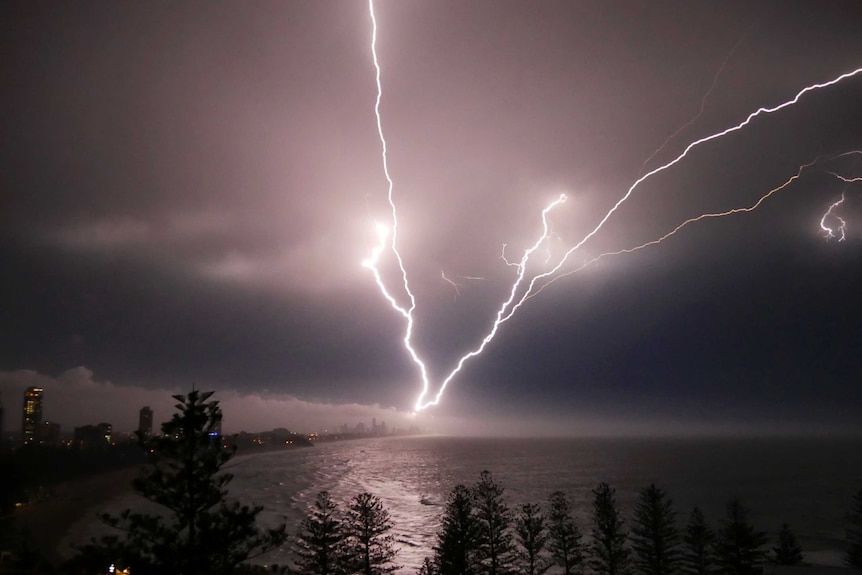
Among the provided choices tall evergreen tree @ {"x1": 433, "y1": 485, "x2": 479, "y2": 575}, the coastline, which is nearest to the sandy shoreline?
the coastline

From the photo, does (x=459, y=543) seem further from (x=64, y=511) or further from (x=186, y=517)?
(x=64, y=511)

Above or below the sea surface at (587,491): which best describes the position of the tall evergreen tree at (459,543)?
above

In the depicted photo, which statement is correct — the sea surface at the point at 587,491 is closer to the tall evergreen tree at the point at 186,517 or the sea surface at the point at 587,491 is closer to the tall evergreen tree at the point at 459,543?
the tall evergreen tree at the point at 459,543

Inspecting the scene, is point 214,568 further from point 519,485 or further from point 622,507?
point 519,485

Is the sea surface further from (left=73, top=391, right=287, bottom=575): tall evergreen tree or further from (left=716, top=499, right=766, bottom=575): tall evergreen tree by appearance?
(left=73, top=391, right=287, bottom=575): tall evergreen tree

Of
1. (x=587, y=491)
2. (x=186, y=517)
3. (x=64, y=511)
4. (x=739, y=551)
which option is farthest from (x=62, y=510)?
(x=739, y=551)

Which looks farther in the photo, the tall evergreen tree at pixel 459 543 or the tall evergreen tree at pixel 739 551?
the tall evergreen tree at pixel 739 551

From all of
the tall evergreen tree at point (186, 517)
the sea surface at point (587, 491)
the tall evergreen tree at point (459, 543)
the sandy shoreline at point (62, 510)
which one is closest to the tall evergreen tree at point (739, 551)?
the tall evergreen tree at point (459, 543)
